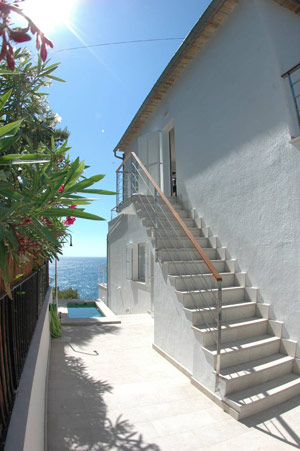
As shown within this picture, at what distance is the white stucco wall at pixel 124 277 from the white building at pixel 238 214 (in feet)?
8.37

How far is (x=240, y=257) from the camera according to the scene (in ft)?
15.0

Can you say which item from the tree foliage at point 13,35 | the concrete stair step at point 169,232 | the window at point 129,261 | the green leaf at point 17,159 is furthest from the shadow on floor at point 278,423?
the window at point 129,261

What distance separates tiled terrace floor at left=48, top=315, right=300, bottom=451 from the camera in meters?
2.44

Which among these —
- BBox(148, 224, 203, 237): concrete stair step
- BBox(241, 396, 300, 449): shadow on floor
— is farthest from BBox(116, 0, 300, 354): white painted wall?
BBox(241, 396, 300, 449): shadow on floor

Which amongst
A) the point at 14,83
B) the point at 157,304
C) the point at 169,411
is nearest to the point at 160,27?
the point at 14,83

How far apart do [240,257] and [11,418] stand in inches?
154

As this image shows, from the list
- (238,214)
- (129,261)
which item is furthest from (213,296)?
(129,261)

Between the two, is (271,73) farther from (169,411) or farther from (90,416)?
(90,416)

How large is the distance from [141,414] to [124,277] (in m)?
6.69

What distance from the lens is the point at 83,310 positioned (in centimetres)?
1157

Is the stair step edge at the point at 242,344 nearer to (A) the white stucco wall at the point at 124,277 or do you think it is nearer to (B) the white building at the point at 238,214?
(B) the white building at the point at 238,214

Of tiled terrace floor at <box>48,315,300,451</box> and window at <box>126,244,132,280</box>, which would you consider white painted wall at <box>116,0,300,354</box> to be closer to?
tiled terrace floor at <box>48,315,300,451</box>

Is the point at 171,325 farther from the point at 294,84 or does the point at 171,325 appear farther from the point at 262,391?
the point at 294,84

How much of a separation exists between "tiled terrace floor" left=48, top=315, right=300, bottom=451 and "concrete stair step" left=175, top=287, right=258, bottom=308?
0.97 metres
